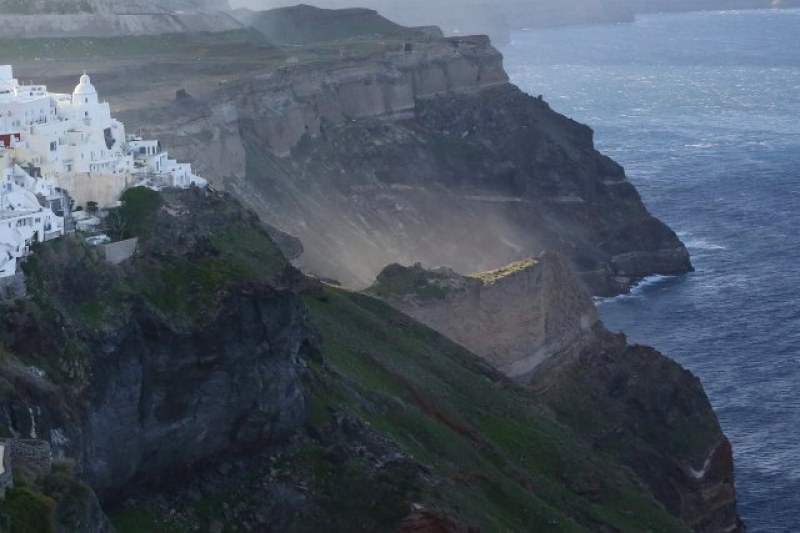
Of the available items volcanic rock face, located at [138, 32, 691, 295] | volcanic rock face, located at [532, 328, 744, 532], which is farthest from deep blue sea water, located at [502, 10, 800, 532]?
volcanic rock face, located at [138, 32, 691, 295]

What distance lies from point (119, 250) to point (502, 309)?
3965 centimetres

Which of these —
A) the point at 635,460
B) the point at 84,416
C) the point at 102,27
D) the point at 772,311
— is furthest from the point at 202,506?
the point at 102,27

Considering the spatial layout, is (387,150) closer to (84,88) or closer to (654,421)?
(654,421)

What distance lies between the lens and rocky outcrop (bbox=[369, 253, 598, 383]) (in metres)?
91.6

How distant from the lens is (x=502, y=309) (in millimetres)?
94125

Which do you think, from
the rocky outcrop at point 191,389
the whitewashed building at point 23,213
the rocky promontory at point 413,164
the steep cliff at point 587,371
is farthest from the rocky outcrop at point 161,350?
the rocky promontory at point 413,164

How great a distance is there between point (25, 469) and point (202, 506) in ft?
38.4

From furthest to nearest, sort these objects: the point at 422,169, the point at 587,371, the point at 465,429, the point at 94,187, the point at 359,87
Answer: the point at 359,87 < the point at 422,169 < the point at 587,371 < the point at 465,429 < the point at 94,187

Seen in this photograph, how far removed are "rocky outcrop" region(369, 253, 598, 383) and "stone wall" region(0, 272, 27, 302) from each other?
38795mm

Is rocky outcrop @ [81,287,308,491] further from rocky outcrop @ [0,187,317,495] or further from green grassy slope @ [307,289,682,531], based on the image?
green grassy slope @ [307,289,682,531]

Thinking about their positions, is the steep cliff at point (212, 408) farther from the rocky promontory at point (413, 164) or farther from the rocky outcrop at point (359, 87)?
the rocky outcrop at point (359, 87)

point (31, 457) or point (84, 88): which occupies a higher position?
point (84, 88)

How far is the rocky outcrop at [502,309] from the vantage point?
91562 millimetres

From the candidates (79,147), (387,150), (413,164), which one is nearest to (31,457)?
(79,147)
